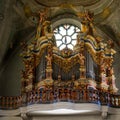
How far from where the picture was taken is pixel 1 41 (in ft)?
59.7

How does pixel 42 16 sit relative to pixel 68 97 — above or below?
above

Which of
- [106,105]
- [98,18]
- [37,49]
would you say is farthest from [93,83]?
[98,18]

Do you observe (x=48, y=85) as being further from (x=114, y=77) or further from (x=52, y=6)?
(x=52, y=6)

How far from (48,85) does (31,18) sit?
4487 millimetres

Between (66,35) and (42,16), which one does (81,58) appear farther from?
(66,35)

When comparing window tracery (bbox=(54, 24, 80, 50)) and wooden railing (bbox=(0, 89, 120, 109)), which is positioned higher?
window tracery (bbox=(54, 24, 80, 50))

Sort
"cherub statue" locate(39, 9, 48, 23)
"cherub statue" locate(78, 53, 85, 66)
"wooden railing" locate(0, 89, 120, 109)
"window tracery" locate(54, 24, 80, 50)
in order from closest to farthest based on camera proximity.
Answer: "wooden railing" locate(0, 89, 120, 109)
"cherub statue" locate(78, 53, 85, 66)
"cherub statue" locate(39, 9, 48, 23)
"window tracery" locate(54, 24, 80, 50)

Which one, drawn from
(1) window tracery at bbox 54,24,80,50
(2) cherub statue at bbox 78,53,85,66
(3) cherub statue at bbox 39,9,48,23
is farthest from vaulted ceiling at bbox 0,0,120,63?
(2) cherub statue at bbox 78,53,85,66

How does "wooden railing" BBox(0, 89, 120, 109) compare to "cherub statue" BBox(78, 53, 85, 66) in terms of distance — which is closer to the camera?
"wooden railing" BBox(0, 89, 120, 109)

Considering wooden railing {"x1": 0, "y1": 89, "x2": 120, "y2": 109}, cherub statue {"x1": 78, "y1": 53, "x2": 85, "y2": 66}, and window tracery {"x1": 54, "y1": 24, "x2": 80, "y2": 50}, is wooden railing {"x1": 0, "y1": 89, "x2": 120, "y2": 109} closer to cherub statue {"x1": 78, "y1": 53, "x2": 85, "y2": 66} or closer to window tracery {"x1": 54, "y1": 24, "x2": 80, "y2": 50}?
cherub statue {"x1": 78, "y1": 53, "x2": 85, "y2": 66}

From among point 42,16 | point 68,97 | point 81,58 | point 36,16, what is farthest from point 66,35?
point 68,97

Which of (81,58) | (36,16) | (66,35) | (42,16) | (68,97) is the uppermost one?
(36,16)

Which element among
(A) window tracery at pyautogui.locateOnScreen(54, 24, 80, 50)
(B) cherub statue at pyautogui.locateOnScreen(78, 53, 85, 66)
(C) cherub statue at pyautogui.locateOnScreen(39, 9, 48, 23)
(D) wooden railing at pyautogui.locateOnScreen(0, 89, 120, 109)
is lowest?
(D) wooden railing at pyautogui.locateOnScreen(0, 89, 120, 109)

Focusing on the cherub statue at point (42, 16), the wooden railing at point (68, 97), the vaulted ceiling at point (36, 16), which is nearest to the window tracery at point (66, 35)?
the vaulted ceiling at point (36, 16)
